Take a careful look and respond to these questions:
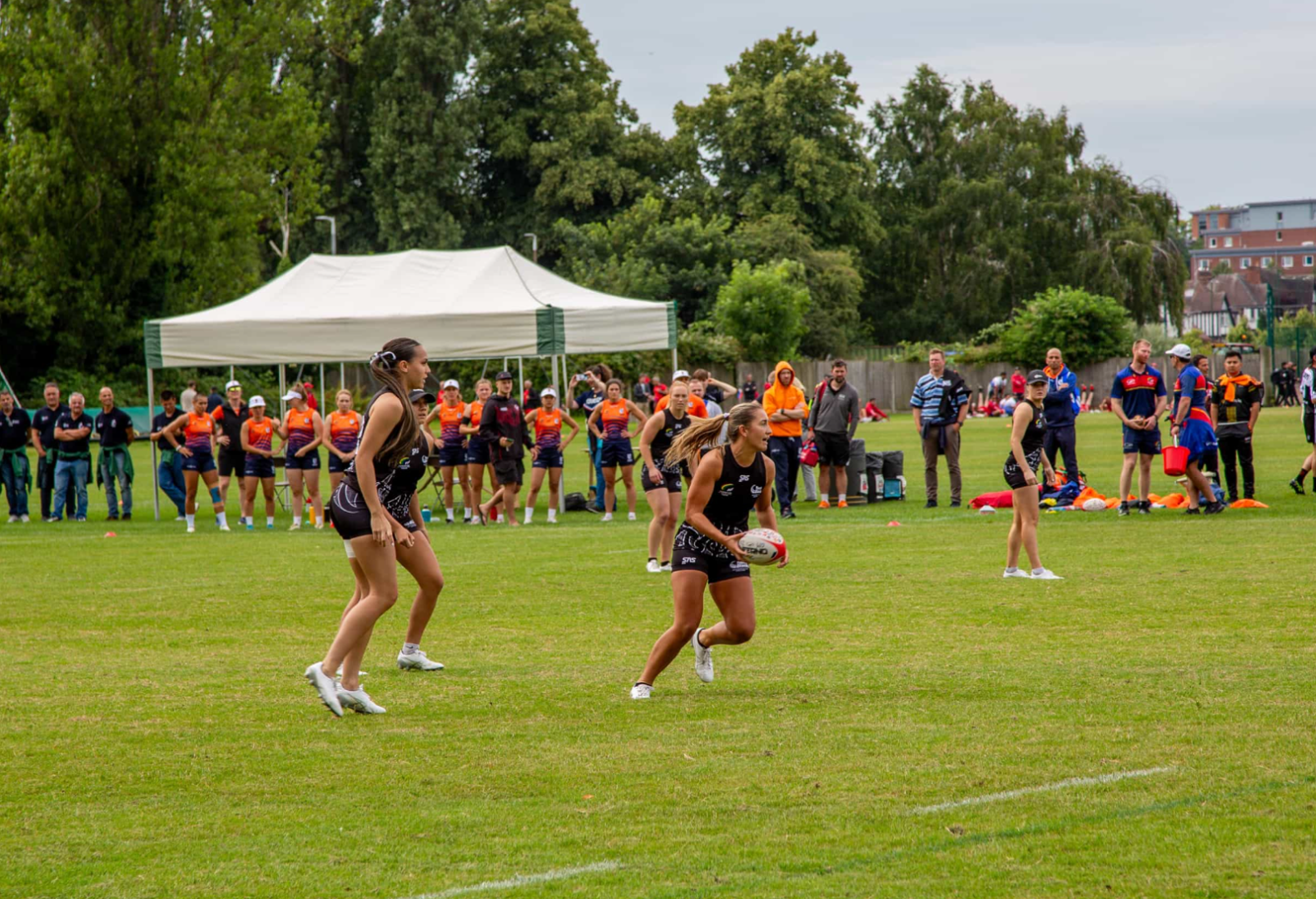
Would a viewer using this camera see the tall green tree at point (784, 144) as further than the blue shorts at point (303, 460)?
Yes

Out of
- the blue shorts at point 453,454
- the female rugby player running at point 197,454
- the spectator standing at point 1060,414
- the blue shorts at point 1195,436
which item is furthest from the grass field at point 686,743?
the blue shorts at point 453,454

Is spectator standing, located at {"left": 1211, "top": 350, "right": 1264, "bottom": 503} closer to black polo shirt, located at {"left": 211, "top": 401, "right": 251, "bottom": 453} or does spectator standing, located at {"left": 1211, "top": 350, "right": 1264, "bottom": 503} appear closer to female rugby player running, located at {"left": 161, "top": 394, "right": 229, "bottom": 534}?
black polo shirt, located at {"left": 211, "top": 401, "right": 251, "bottom": 453}

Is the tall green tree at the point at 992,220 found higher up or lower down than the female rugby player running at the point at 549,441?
higher up

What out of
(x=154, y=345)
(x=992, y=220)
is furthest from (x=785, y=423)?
(x=992, y=220)

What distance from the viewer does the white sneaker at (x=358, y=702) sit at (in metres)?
7.60

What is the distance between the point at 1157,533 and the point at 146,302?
3754 centimetres

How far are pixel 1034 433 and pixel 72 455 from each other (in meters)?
15.6

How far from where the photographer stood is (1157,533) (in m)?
16.0

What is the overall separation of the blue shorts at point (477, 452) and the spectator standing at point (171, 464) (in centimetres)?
450

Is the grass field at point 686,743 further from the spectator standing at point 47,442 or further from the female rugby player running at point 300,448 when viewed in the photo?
the spectator standing at point 47,442

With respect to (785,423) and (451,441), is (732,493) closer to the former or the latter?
(785,423)

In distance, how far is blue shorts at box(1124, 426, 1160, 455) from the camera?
685 inches

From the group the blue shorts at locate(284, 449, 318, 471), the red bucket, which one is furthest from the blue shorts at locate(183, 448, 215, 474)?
the red bucket

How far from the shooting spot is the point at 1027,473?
38.7ft
